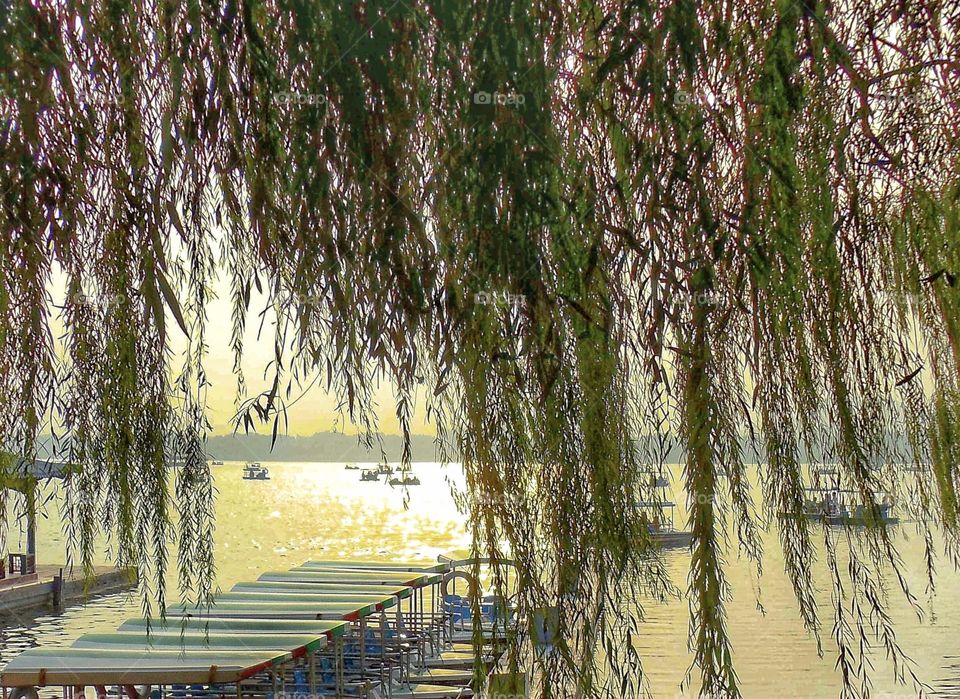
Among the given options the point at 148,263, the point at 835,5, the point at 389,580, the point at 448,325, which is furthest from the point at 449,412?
the point at 389,580

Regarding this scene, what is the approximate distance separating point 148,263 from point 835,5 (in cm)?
71

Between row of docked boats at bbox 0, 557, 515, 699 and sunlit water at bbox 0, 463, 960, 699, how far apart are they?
0.43m

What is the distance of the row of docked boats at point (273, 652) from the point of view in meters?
4.69

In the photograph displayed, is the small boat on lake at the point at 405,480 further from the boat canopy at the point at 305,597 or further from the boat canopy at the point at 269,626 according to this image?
the boat canopy at the point at 305,597

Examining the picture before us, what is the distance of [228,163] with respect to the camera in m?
0.99

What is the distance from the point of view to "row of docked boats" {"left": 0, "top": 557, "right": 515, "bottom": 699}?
469 centimetres

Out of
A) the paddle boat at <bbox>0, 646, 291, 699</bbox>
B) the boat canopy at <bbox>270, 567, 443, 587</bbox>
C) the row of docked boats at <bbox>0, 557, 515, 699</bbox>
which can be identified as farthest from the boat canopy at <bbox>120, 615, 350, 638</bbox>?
the boat canopy at <bbox>270, 567, 443, 587</bbox>

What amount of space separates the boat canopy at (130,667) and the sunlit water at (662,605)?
0.93 feet

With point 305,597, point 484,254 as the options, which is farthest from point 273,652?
point 484,254

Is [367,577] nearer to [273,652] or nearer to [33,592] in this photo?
[273,652]

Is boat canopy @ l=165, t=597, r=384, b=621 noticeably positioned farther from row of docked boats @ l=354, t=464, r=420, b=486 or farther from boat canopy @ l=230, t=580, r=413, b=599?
row of docked boats @ l=354, t=464, r=420, b=486

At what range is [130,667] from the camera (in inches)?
187

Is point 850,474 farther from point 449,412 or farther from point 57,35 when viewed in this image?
point 57,35

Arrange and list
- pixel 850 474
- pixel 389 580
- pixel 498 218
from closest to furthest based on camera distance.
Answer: pixel 498 218 < pixel 850 474 < pixel 389 580
